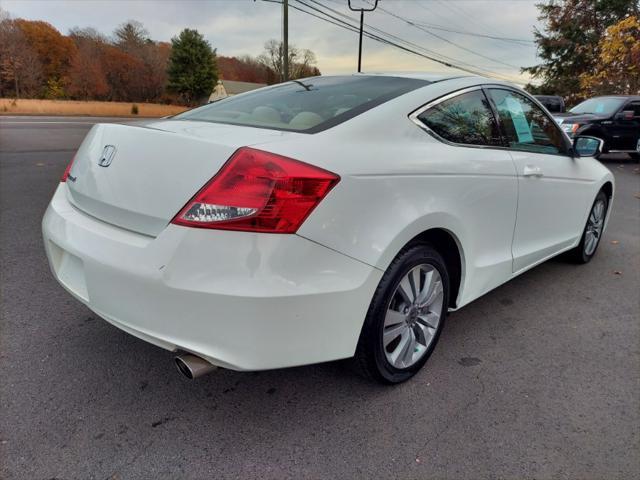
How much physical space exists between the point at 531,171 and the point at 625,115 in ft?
36.9

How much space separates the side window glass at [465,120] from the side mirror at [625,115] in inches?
444

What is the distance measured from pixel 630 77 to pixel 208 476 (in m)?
27.9

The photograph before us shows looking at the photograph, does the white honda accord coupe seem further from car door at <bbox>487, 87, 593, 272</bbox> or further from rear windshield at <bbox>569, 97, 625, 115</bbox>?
rear windshield at <bbox>569, 97, 625, 115</bbox>

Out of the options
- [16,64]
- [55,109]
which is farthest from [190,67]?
[55,109]

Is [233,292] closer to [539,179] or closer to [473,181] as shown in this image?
[473,181]

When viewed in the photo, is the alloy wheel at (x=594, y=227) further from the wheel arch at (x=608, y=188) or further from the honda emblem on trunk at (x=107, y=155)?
the honda emblem on trunk at (x=107, y=155)

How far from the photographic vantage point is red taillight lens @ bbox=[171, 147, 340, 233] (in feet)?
5.32

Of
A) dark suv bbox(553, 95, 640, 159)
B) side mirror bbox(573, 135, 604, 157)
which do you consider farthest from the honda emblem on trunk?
dark suv bbox(553, 95, 640, 159)

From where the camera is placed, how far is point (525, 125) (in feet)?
10.3

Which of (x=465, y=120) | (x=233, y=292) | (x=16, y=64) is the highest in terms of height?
(x=16, y=64)

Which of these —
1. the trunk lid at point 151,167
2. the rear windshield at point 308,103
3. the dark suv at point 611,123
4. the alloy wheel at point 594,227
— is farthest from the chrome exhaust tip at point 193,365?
the dark suv at point 611,123

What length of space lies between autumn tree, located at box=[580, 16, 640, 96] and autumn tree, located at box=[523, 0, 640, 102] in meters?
8.48

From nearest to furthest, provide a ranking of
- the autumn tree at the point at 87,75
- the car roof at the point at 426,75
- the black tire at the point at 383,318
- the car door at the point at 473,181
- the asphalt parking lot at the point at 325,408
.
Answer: the asphalt parking lot at the point at 325,408 < the black tire at the point at 383,318 < the car door at the point at 473,181 < the car roof at the point at 426,75 < the autumn tree at the point at 87,75

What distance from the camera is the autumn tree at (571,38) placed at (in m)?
33.6
